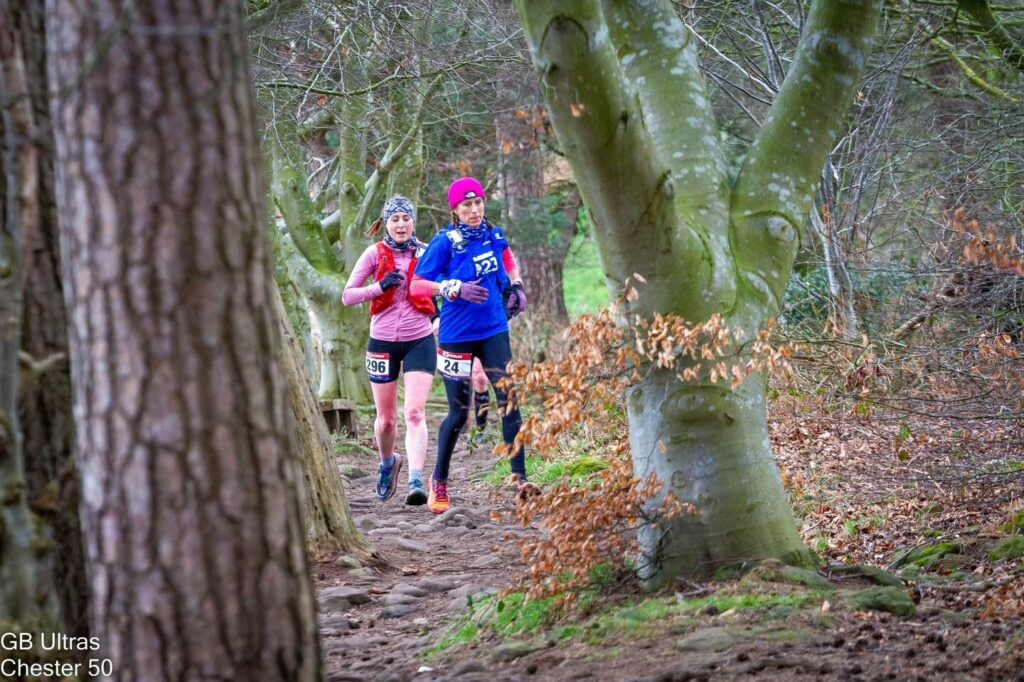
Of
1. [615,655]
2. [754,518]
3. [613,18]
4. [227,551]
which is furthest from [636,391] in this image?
[227,551]

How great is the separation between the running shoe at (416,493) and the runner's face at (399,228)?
189 centimetres

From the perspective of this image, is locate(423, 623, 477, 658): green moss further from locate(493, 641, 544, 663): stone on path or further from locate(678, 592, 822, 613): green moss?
locate(678, 592, 822, 613): green moss

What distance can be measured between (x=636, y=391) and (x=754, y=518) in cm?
81

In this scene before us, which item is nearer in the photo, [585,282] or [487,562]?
[487,562]

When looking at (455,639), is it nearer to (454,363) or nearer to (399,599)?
(399,599)

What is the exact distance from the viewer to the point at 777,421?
9.12 m

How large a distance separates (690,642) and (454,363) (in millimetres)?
3805

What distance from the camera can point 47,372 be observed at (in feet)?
11.4

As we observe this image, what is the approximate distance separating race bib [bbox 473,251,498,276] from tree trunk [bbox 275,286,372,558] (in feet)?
4.74

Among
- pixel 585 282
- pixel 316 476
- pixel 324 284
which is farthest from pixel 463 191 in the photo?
pixel 585 282

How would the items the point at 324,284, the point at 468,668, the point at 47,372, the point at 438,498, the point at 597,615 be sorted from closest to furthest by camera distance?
1. the point at 47,372
2. the point at 468,668
3. the point at 597,615
4. the point at 438,498
5. the point at 324,284

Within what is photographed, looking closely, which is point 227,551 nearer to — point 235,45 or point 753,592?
point 235,45

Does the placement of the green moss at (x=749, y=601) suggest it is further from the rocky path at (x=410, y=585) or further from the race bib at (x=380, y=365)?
the race bib at (x=380, y=365)

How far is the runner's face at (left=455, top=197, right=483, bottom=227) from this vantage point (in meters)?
7.62
